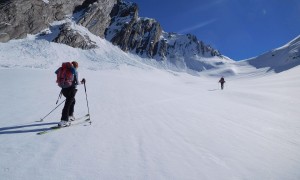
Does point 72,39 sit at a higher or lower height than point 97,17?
lower

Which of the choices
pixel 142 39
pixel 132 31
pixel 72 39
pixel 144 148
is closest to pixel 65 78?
pixel 144 148

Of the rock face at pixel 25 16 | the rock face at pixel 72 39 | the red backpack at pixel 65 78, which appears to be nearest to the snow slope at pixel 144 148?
the red backpack at pixel 65 78

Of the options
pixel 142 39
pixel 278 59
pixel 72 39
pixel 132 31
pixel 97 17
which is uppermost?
pixel 132 31

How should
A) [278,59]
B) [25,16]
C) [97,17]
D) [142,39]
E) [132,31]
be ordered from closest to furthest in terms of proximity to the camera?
[25,16] < [97,17] < [132,31] < [142,39] < [278,59]

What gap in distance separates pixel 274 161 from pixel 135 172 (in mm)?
2903

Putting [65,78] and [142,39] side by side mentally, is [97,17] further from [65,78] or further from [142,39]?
[65,78]

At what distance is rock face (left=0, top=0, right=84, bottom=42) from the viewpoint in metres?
72.7

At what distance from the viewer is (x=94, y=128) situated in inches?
266

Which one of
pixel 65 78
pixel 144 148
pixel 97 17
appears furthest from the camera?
pixel 97 17

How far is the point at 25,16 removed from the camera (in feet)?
262

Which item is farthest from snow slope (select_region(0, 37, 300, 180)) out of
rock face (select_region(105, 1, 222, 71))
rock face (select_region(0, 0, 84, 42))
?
→ rock face (select_region(105, 1, 222, 71))

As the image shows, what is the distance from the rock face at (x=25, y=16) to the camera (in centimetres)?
7269

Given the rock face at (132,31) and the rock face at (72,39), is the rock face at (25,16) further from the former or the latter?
the rock face at (132,31)

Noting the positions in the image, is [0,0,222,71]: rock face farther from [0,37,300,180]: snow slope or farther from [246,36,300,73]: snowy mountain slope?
[0,37,300,180]: snow slope
